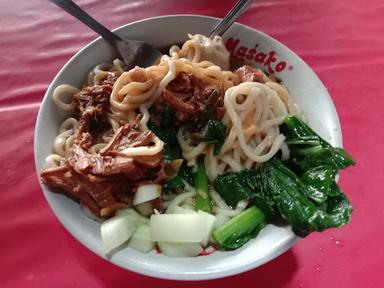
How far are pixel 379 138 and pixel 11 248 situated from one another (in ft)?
6.03

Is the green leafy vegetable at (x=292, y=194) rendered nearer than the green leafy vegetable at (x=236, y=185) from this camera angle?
Yes

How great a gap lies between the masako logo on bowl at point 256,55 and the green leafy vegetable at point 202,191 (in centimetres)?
64

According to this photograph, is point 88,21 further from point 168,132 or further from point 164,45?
point 168,132

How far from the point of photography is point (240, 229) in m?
1.44

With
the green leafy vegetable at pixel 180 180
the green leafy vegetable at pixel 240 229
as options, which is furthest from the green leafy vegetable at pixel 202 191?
the green leafy vegetable at pixel 240 229

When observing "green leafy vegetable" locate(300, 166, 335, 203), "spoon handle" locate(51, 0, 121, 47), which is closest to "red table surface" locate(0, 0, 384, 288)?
"green leafy vegetable" locate(300, 166, 335, 203)

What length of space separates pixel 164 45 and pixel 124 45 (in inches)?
9.4

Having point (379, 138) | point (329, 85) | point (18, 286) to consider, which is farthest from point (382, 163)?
point (18, 286)

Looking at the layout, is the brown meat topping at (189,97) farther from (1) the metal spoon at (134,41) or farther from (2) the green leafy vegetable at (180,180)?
(1) the metal spoon at (134,41)

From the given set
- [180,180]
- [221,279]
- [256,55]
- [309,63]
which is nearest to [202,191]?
[180,180]

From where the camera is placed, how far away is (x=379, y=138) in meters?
2.01

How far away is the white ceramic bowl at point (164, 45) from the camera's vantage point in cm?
131

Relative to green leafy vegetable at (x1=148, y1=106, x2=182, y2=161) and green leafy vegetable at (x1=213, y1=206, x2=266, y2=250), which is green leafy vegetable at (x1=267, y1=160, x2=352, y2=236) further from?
green leafy vegetable at (x1=148, y1=106, x2=182, y2=161)

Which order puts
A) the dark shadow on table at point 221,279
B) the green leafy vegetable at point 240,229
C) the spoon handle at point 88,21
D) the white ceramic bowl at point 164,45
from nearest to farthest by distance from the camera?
the white ceramic bowl at point 164,45, the green leafy vegetable at point 240,229, the dark shadow on table at point 221,279, the spoon handle at point 88,21
